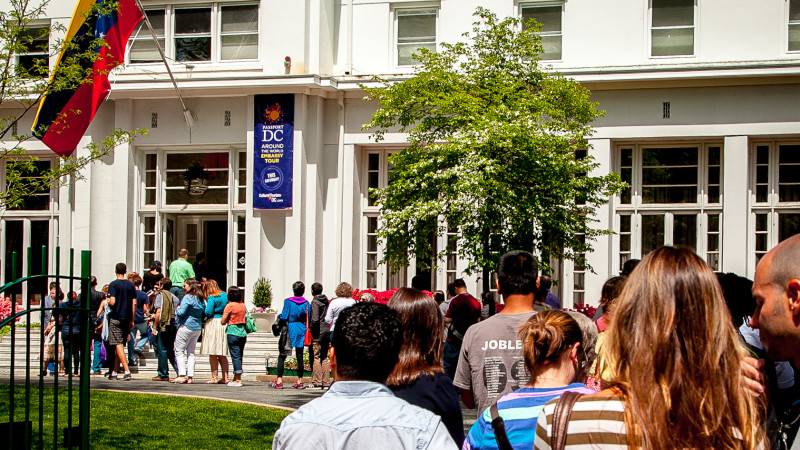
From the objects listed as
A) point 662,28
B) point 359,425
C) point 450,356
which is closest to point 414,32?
point 662,28

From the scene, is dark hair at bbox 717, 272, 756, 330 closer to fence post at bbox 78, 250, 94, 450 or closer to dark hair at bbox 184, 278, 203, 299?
fence post at bbox 78, 250, 94, 450

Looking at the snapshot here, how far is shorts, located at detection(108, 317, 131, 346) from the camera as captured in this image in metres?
16.4

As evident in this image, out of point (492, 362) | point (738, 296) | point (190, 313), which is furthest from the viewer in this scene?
point (190, 313)

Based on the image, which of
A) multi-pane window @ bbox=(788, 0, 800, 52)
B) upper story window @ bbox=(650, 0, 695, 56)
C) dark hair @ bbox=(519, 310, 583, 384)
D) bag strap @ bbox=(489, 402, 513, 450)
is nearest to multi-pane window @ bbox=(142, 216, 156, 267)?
upper story window @ bbox=(650, 0, 695, 56)

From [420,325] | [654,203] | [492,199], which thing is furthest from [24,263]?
[420,325]

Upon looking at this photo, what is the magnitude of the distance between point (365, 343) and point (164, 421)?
8635 millimetres

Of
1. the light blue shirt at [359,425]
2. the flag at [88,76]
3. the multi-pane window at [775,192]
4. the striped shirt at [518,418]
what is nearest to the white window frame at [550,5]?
the multi-pane window at [775,192]

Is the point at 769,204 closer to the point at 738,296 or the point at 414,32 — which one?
the point at 414,32

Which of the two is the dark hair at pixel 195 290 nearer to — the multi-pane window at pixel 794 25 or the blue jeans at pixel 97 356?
the blue jeans at pixel 97 356

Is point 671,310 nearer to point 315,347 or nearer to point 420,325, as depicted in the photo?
point 420,325

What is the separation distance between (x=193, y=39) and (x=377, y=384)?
2250 centimetres

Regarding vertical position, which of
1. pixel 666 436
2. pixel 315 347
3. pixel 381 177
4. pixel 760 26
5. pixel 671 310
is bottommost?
pixel 315 347

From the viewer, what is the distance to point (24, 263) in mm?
25703

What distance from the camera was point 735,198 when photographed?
21.9 metres
